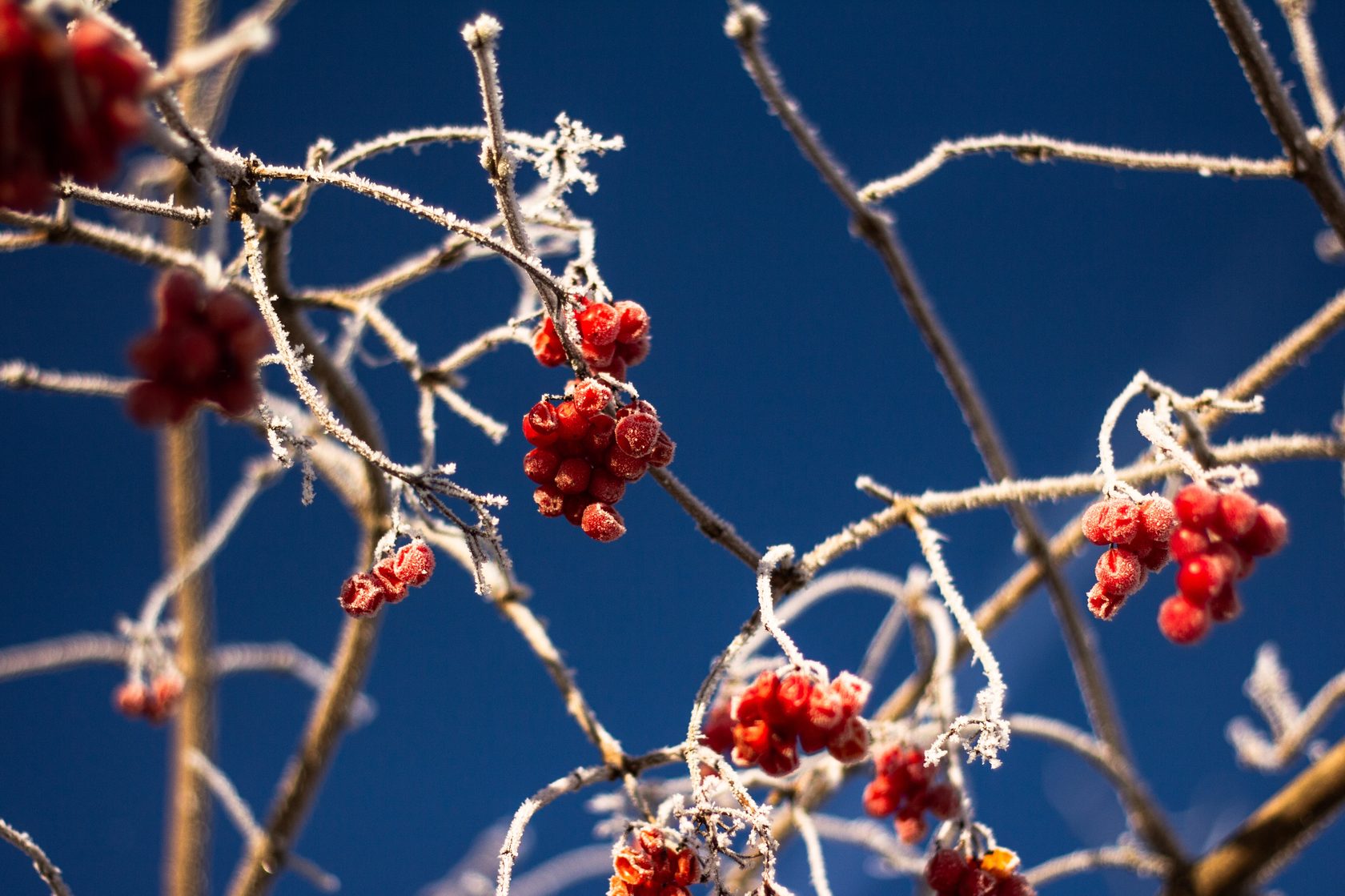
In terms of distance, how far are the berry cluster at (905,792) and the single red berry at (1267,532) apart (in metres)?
0.63

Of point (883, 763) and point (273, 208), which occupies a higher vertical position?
point (273, 208)

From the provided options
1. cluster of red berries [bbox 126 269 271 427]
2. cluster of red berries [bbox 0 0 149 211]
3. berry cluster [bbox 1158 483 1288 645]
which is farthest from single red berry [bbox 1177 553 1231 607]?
cluster of red berries [bbox 0 0 149 211]

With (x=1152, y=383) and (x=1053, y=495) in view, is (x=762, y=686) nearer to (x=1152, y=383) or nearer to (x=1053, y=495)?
(x=1053, y=495)

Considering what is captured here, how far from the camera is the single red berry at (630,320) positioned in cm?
122

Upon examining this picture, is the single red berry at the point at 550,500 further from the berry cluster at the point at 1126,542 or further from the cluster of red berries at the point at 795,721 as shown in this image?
the berry cluster at the point at 1126,542

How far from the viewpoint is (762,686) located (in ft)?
4.26

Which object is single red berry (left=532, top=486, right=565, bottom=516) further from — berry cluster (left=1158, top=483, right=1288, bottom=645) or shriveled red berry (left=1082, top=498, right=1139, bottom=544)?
berry cluster (left=1158, top=483, right=1288, bottom=645)

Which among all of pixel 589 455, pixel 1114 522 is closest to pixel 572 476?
pixel 589 455

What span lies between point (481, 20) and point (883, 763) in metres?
1.29

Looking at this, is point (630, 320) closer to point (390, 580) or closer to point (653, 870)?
point (390, 580)

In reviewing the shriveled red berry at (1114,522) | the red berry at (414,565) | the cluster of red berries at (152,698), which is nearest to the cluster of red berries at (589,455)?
the red berry at (414,565)

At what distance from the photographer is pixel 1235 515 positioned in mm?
1188

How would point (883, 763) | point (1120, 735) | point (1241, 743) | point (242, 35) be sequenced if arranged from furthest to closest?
point (1241, 743), point (1120, 735), point (883, 763), point (242, 35)

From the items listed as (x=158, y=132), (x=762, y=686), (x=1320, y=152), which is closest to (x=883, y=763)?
(x=762, y=686)
